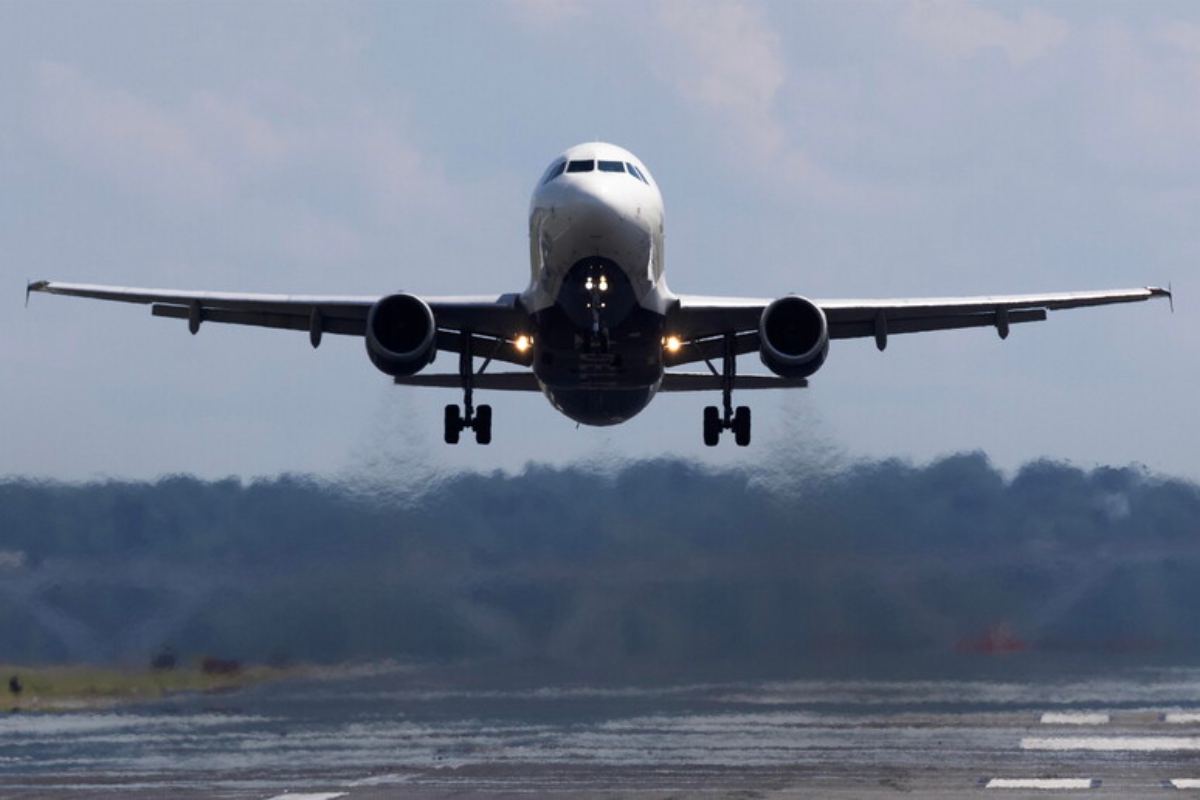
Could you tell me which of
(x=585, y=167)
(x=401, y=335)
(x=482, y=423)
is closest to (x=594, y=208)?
(x=585, y=167)

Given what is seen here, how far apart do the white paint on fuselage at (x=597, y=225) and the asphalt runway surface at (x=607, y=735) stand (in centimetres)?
858

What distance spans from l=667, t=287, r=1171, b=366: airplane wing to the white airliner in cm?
4

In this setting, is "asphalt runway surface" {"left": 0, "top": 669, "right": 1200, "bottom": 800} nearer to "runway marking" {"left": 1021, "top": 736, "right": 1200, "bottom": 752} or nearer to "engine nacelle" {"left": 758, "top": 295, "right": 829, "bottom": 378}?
"runway marking" {"left": 1021, "top": 736, "right": 1200, "bottom": 752}

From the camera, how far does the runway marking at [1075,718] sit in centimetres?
5331

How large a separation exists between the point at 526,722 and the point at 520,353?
290 inches

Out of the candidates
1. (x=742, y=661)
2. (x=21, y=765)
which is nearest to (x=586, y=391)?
(x=742, y=661)

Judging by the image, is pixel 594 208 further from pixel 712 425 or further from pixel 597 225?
pixel 712 425

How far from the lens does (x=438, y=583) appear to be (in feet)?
170

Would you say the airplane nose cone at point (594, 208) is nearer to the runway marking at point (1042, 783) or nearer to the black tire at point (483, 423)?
the black tire at point (483, 423)

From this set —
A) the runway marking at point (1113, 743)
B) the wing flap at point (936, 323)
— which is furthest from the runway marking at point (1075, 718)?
the wing flap at point (936, 323)

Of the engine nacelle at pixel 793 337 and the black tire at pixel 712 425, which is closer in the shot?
the engine nacelle at pixel 793 337

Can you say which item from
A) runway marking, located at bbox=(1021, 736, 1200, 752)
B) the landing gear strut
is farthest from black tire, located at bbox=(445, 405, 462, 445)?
runway marking, located at bbox=(1021, 736, 1200, 752)

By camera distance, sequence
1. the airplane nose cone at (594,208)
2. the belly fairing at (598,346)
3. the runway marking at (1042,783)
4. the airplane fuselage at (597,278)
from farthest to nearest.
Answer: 1. the belly fairing at (598,346)
2. the runway marking at (1042,783)
3. the airplane fuselage at (597,278)
4. the airplane nose cone at (594,208)

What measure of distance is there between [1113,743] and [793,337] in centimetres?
1189
